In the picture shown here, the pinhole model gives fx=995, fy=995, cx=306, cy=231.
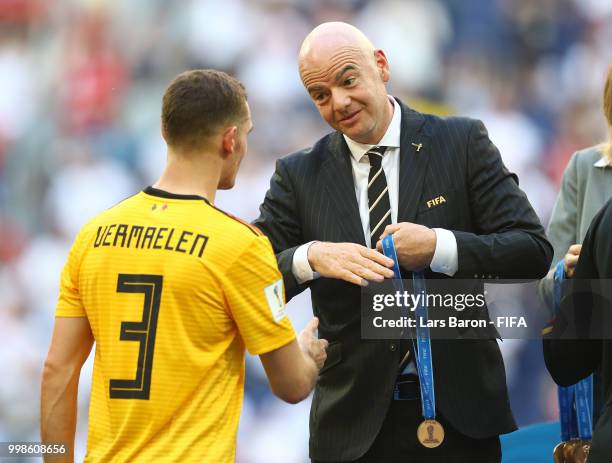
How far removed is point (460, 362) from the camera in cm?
255

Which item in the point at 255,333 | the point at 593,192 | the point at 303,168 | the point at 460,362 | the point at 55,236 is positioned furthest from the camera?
the point at 55,236

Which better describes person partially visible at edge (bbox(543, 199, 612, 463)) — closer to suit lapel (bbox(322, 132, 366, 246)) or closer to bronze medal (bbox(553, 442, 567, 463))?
bronze medal (bbox(553, 442, 567, 463))

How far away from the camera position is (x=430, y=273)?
2.58 meters

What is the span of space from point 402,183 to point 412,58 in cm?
318

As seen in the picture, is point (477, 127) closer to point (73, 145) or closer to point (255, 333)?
point (255, 333)

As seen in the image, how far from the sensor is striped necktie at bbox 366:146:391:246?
2605 mm

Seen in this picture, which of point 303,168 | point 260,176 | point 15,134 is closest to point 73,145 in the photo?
point 15,134

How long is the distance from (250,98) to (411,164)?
117 inches

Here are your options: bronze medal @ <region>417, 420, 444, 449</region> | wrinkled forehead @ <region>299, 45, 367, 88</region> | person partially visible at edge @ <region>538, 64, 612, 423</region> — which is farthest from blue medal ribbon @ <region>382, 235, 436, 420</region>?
person partially visible at edge @ <region>538, 64, 612, 423</region>

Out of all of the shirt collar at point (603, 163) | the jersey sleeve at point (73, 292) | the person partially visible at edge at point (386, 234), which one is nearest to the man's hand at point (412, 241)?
the person partially visible at edge at point (386, 234)

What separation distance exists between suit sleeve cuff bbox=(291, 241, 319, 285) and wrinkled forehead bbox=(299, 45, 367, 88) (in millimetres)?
467

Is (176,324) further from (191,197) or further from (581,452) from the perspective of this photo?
(581,452)

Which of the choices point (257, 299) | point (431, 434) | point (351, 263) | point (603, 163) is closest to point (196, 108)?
point (257, 299)

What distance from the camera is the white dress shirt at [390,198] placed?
96.3 inches
